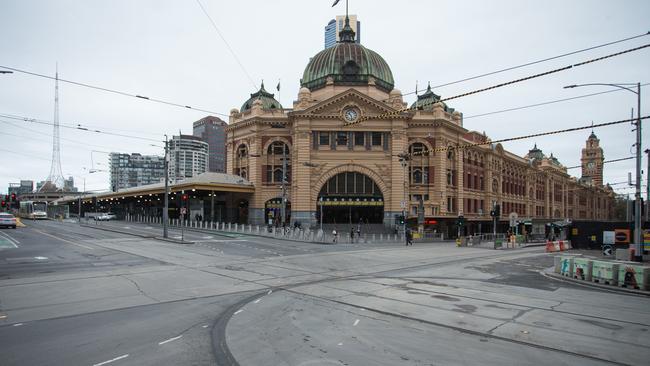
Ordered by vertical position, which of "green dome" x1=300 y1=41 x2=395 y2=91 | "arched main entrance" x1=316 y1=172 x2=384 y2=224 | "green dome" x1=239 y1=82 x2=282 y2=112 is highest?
"green dome" x1=300 y1=41 x2=395 y2=91

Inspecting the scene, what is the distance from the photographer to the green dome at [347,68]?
65312 mm

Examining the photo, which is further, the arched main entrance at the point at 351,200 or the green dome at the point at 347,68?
the green dome at the point at 347,68

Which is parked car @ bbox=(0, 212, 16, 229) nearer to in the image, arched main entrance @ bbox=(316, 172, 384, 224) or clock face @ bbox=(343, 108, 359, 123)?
arched main entrance @ bbox=(316, 172, 384, 224)

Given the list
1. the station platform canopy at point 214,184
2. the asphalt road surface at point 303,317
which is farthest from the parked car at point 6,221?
the asphalt road surface at point 303,317

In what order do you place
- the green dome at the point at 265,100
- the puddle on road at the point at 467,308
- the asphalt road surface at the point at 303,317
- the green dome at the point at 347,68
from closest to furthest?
1. the asphalt road surface at the point at 303,317
2. the puddle on road at the point at 467,308
3. the green dome at the point at 347,68
4. the green dome at the point at 265,100

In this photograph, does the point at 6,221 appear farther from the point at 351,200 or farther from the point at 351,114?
the point at 351,114

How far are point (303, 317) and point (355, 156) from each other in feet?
159

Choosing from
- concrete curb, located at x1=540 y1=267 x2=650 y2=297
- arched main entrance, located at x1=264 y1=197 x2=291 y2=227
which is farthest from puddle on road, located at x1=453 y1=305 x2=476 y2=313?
arched main entrance, located at x1=264 y1=197 x2=291 y2=227

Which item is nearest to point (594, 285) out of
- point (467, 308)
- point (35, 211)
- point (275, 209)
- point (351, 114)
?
point (467, 308)

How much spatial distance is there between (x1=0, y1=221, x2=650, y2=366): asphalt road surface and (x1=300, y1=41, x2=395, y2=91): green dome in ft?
157

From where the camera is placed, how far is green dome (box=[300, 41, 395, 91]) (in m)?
65.3

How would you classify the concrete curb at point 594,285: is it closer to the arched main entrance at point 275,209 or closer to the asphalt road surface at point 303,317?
the asphalt road surface at point 303,317

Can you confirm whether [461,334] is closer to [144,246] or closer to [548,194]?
[144,246]

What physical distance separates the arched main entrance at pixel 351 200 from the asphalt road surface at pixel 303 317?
37186mm
